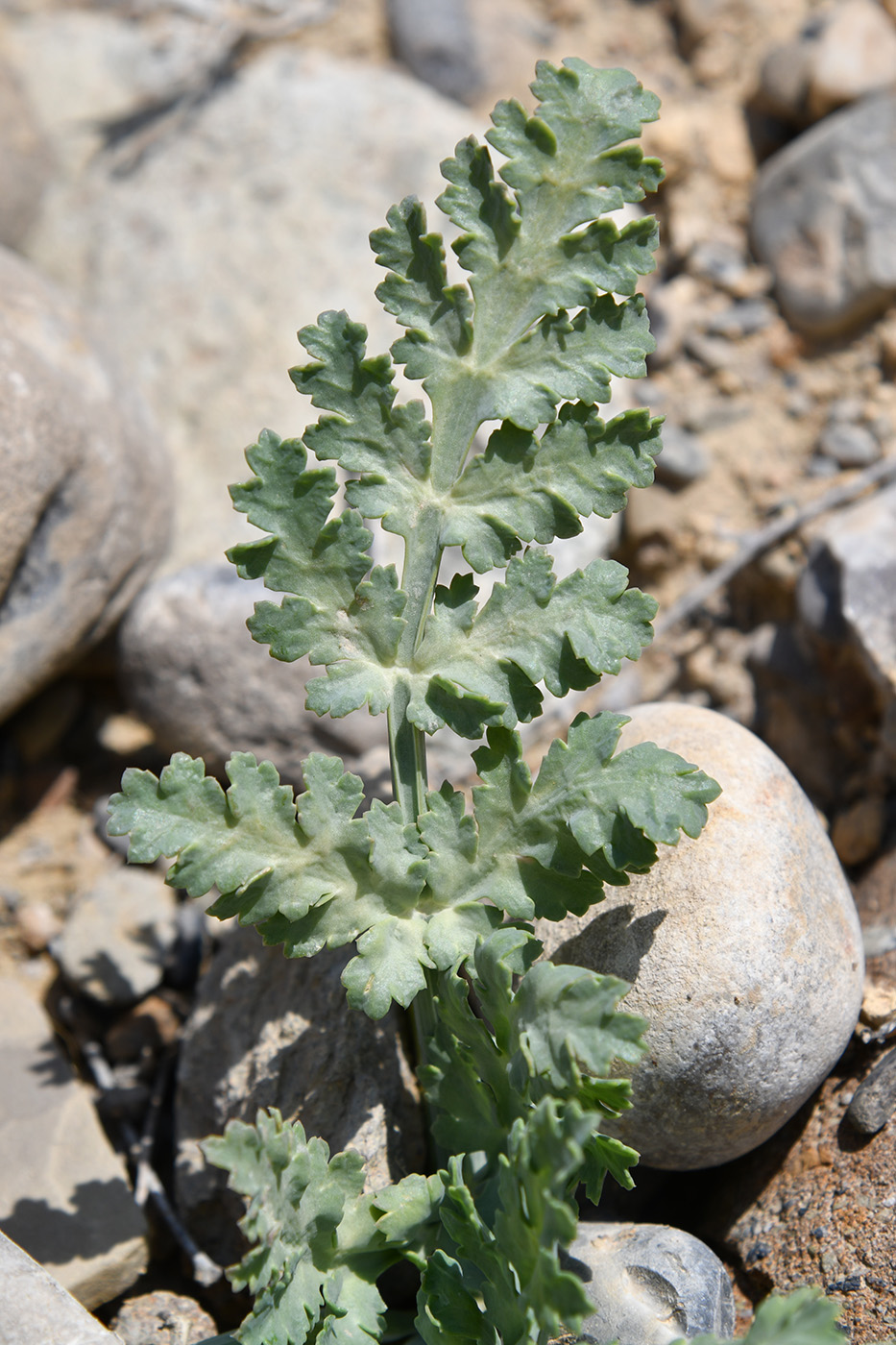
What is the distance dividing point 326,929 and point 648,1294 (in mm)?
997

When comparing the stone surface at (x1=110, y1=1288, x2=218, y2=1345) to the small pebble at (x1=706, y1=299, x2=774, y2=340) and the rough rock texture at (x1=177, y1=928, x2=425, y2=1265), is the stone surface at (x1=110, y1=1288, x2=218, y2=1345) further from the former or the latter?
the small pebble at (x1=706, y1=299, x2=774, y2=340)

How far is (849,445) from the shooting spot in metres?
4.00

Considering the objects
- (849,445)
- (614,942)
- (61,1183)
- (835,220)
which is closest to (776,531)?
(849,445)

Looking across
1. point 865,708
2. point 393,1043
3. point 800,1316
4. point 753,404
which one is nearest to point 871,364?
point 753,404

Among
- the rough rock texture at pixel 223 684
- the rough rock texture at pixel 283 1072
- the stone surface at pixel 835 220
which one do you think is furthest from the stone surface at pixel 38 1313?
the stone surface at pixel 835 220

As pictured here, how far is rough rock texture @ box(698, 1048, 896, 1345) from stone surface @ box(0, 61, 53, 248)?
446 centimetres

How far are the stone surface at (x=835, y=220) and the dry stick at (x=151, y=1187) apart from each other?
382 cm

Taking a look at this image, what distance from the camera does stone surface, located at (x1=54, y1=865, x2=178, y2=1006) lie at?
326 centimetres

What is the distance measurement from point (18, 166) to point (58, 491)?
1.97m

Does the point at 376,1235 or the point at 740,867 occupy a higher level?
the point at 740,867

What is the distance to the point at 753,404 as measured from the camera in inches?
168

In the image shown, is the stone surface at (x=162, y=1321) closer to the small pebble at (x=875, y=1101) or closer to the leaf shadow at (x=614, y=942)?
the leaf shadow at (x=614, y=942)

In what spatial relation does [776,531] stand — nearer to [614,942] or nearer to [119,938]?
[614,942]

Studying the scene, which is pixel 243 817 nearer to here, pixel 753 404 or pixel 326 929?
pixel 326 929
